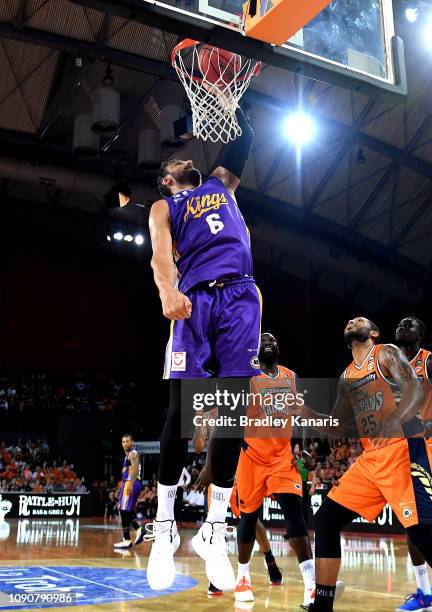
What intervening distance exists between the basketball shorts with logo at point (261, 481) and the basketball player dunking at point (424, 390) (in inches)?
48.1

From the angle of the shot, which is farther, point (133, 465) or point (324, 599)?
point (133, 465)

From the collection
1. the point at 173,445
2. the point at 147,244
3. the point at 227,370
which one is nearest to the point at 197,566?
the point at 173,445

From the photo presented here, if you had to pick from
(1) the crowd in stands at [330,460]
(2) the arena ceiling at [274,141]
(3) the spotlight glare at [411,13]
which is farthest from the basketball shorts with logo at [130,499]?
(3) the spotlight glare at [411,13]

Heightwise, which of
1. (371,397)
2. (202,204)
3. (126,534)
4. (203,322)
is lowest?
(126,534)

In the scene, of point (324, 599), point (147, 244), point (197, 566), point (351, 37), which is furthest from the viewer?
point (147, 244)

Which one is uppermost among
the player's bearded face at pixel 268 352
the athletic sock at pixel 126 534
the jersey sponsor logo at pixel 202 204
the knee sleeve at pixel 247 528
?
the jersey sponsor logo at pixel 202 204

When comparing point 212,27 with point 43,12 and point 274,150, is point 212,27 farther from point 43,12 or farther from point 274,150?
point 274,150

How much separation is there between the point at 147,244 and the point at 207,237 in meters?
21.3

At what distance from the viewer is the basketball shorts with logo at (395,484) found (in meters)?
4.62

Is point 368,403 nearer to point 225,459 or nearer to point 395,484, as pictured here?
point 395,484

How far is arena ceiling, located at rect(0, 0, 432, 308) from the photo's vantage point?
13.6m

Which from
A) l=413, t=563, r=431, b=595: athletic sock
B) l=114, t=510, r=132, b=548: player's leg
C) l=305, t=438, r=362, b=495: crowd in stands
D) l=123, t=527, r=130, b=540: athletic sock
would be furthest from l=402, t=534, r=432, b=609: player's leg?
l=305, t=438, r=362, b=495: crowd in stands

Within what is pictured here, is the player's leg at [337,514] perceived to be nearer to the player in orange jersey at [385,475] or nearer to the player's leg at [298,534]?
the player in orange jersey at [385,475]

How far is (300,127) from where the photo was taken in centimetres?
1616
